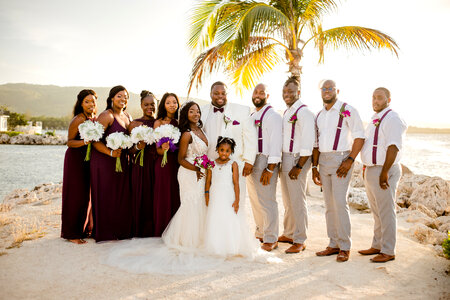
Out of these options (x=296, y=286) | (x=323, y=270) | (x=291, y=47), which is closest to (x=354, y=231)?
(x=323, y=270)

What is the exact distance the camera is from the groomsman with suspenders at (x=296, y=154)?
5.41m

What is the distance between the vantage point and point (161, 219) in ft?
19.4

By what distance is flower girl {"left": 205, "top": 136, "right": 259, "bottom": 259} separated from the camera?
5059mm

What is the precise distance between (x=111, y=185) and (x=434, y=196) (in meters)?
9.99

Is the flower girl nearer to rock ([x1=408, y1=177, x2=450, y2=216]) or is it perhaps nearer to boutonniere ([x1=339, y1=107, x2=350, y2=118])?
boutonniere ([x1=339, y1=107, x2=350, y2=118])

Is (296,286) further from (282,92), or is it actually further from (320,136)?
(282,92)

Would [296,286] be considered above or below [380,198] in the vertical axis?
below

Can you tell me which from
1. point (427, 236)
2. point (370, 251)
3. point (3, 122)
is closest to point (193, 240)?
point (370, 251)

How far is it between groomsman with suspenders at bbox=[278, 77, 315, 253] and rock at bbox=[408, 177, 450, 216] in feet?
21.3

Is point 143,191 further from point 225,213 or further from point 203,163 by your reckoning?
point 225,213

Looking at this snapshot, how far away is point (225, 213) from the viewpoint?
5.25 meters

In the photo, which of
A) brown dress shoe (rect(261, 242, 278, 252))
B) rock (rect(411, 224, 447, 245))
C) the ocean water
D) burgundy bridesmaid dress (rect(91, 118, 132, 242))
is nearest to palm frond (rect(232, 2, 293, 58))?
burgundy bridesmaid dress (rect(91, 118, 132, 242))

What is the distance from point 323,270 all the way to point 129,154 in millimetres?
4105

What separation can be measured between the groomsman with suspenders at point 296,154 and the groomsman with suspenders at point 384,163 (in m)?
0.99
